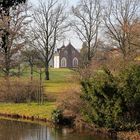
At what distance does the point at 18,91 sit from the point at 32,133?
14096mm

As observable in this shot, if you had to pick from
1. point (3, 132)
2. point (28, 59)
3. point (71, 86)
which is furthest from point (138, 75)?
point (28, 59)

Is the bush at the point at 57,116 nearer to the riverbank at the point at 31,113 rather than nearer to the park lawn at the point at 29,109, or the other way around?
the riverbank at the point at 31,113

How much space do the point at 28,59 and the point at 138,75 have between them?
3328cm

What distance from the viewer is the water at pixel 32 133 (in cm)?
2891

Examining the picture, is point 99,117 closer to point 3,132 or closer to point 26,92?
point 3,132

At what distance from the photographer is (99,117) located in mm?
29266

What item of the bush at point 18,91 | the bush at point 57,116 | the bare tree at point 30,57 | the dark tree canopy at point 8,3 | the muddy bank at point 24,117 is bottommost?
the muddy bank at point 24,117

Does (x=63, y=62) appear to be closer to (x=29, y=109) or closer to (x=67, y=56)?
(x=67, y=56)

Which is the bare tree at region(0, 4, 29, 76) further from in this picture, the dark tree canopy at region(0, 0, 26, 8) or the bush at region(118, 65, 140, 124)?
the dark tree canopy at region(0, 0, 26, 8)

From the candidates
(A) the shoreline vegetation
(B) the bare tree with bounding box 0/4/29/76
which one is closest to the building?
(B) the bare tree with bounding box 0/4/29/76

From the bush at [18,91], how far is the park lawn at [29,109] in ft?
6.67

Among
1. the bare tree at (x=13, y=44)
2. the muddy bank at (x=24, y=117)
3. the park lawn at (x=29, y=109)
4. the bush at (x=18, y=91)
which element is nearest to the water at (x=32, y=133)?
the muddy bank at (x=24, y=117)

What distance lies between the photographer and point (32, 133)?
30.6 meters

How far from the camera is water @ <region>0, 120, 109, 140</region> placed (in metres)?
28.9
